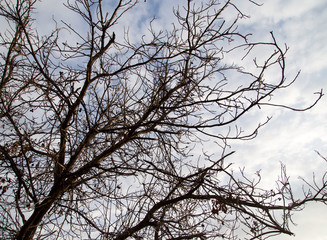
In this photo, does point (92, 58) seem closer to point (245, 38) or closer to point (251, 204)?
point (245, 38)

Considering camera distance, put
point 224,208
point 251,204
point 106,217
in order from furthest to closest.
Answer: point 106,217, point 224,208, point 251,204

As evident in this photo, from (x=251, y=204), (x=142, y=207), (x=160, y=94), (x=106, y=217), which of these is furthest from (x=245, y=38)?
→ (x=106, y=217)

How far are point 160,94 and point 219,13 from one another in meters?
1.31

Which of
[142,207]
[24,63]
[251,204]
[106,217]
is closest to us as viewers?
[251,204]

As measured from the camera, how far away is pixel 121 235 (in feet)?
8.89

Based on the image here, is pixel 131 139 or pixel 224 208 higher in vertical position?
pixel 131 139

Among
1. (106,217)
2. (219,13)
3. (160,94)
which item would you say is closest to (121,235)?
(106,217)

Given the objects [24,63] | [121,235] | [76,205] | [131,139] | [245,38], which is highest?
[245,38]

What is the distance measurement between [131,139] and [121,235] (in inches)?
46.3

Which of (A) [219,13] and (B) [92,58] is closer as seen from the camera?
(A) [219,13]

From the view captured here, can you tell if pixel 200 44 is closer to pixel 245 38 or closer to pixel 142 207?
pixel 245 38

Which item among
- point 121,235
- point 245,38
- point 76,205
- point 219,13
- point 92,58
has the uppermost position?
Result: point 219,13

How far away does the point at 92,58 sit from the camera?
136 inches

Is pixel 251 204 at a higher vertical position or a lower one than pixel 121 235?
higher
